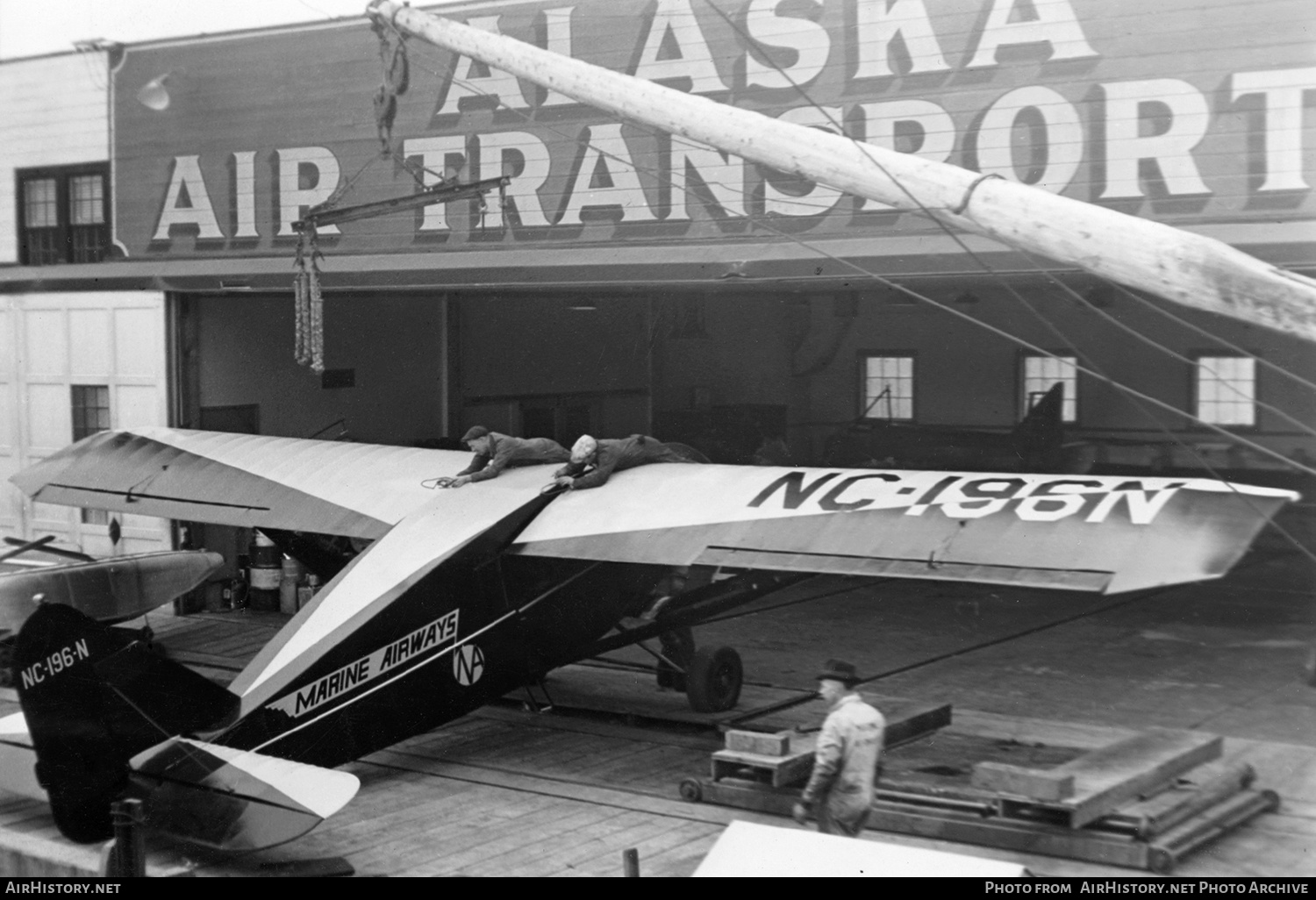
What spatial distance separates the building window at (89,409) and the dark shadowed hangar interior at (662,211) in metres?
1.28

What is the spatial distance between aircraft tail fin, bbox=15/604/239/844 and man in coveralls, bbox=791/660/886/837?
383 centimetres

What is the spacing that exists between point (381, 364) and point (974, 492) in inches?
505

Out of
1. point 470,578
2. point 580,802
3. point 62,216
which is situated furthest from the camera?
point 62,216

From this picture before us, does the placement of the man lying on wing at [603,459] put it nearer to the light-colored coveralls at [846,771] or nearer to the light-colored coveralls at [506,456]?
the light-colored coveralls at [506,456]

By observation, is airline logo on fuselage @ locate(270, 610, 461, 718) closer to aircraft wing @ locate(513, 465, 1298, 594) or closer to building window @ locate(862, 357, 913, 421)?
aircraft wing @ locate(513, 465, 1298, 594)

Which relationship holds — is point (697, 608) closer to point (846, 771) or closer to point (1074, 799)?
point (846, 771)

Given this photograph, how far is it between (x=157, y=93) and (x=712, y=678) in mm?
10807

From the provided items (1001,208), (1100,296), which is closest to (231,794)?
(1001,208)

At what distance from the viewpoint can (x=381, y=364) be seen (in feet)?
68.1

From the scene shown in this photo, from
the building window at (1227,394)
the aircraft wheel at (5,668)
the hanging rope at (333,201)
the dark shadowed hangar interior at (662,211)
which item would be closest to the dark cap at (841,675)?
the dark shadowed hangar interior at (662,211)

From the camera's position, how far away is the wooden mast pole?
6723mm

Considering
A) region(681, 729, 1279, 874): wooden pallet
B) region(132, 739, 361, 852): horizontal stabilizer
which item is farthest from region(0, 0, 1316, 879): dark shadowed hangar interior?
region(132, 739, 361, 852): horizontal stabilizer

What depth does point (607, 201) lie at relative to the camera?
14.7m
